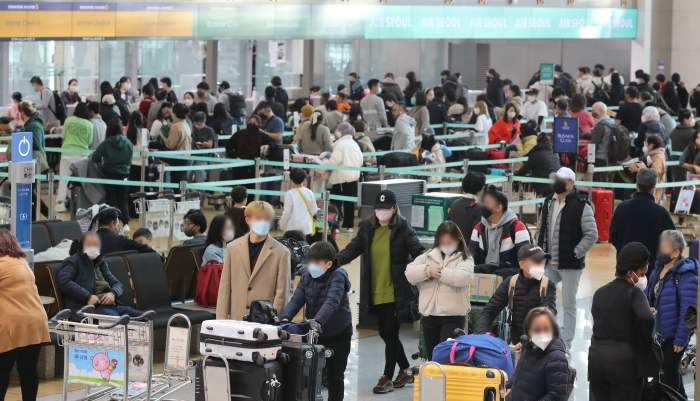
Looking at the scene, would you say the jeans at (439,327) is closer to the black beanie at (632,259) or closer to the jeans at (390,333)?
the jeans at (390,333)

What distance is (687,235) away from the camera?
542 inches

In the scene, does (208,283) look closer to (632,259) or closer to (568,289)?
(568,289)

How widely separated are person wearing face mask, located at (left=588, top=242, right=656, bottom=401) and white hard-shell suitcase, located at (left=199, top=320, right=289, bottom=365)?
6.11 feet

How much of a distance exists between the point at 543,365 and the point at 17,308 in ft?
11.1

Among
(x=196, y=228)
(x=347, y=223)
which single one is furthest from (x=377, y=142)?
(x=196, y=228)

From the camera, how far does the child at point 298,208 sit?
1072 cm

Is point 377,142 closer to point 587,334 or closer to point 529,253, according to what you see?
point 587,334

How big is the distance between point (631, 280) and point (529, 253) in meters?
0.78

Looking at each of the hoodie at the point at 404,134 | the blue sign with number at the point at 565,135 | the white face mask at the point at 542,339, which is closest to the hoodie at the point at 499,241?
the white face mask at the point at 542,339

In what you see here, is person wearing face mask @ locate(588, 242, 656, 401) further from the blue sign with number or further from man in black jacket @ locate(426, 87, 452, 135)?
man in black jacket @ locate(426, 87, 452, 135)

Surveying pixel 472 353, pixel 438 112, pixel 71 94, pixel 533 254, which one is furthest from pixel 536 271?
pixel 71 94

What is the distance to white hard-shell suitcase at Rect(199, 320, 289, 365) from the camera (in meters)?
5.45

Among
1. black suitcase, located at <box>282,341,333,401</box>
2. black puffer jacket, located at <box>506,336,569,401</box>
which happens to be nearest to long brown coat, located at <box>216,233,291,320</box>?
black suitcase, located at <box>282,341,333,401</box>

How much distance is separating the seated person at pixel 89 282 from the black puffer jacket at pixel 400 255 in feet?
5.94
